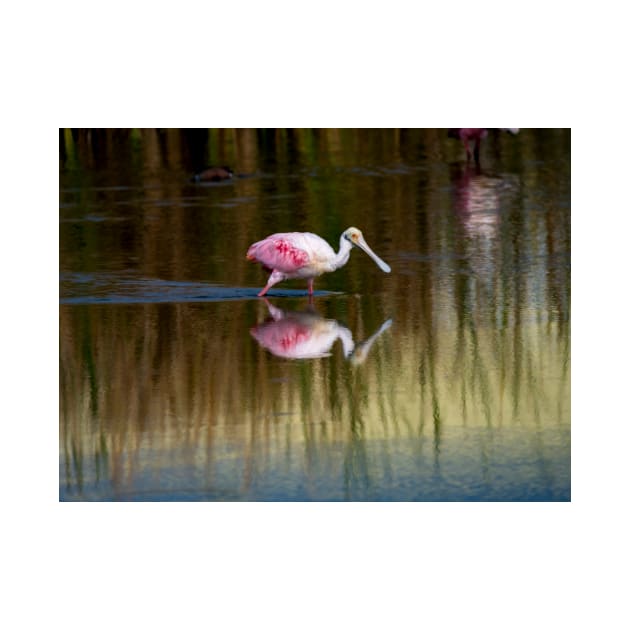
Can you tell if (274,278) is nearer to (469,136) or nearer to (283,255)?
(283,255)

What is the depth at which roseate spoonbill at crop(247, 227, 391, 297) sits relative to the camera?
33.2 ft

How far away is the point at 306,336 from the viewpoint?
30.6 ft

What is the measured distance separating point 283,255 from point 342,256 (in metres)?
0.50

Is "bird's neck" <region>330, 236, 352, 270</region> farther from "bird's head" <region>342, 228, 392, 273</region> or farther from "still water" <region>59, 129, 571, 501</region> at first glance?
"still water" <region>59, 129, 571, 501</region>

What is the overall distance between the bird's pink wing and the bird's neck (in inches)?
10.9

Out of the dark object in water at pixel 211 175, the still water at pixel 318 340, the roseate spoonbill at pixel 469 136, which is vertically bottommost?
the still water at pixel 318 340

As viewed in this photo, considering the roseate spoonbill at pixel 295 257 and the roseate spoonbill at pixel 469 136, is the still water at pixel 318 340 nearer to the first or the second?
the roseate spoonbill at pixel 295 257

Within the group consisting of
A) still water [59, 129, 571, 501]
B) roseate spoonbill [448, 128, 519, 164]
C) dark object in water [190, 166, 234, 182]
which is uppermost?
roseate spoonbill [448, 128, 519, 164]

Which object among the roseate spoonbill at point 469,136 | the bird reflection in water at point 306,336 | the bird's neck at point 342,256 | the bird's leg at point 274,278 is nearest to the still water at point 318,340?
the bird reflection in water at point 306,336

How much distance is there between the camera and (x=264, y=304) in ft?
33.3

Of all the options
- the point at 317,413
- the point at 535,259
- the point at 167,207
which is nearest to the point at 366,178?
the point at 167,207

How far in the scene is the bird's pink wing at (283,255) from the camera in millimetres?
10102

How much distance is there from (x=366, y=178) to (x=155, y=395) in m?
7.08

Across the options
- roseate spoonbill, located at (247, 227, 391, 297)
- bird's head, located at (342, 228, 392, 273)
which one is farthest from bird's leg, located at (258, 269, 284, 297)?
bird's head, located at (342, 228, 392, 273)
